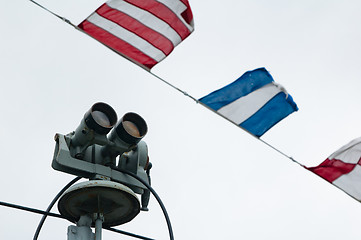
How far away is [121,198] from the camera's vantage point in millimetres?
5191

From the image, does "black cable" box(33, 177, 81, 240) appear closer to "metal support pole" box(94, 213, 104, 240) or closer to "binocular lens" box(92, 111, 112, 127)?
"metal support pole" box(94, 213, 104, 240)

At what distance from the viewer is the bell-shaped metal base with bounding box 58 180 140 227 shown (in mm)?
5047

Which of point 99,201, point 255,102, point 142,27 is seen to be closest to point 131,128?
point 99,201

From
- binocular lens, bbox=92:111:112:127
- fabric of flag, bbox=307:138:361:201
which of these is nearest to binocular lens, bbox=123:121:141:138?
binocular lens, bbox=92:111:112:127

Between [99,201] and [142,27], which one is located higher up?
[142,27]

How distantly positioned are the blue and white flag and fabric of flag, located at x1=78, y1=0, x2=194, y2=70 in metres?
0.81

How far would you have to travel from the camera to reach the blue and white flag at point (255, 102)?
670cm

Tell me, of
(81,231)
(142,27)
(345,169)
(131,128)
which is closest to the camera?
(81,231)

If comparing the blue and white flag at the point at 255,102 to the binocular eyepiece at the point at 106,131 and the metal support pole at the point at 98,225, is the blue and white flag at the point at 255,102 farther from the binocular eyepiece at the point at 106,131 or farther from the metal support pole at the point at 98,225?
the metal support pole at the point at 98,225

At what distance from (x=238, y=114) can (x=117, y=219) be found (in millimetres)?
2044

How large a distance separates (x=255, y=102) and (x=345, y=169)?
1.43 metres

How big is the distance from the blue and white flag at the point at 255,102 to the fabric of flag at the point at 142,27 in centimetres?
81

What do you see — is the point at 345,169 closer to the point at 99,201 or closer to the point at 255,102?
the point at 255,102

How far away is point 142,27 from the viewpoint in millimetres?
6328
